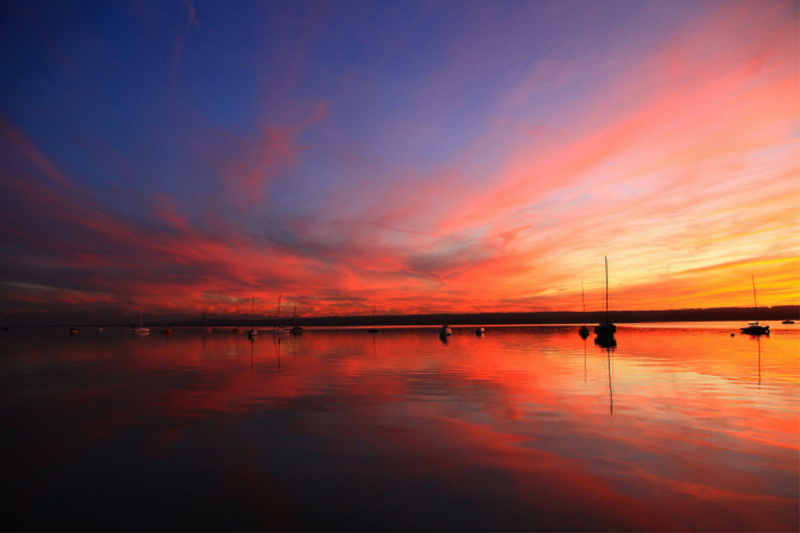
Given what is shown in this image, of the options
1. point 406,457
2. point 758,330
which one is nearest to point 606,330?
point 758,330

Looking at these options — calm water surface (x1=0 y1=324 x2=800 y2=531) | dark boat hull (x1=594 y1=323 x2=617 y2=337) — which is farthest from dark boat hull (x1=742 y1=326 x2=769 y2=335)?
calm water surface (x1=0 y1=324 x2=800 y2=531)

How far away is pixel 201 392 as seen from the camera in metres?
25.2

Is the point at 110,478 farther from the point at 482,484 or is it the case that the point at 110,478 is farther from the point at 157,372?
the point at 157,372

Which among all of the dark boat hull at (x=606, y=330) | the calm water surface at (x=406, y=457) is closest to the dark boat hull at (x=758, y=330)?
the dark boat hull at (x=606, y=330)

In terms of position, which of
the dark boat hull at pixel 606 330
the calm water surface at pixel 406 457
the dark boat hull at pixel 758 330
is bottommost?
the dark boat hull at pixel 758 330

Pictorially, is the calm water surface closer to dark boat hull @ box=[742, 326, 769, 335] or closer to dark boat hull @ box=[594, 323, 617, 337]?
dark boat hull @ box=[594, 323, 617, 337]

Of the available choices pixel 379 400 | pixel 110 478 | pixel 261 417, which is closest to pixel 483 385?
pixel 379 400

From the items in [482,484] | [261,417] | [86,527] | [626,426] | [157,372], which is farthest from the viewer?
[157,372]

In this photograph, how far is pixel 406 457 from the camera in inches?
508

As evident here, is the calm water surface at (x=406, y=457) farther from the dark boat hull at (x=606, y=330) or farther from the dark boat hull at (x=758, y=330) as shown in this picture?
the dark boat hull at (x=758, y=330)

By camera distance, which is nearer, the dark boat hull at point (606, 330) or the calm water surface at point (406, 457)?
the calm water surface at point (406, 457)

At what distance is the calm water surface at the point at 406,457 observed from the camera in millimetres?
9086

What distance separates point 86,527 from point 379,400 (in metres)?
15.1

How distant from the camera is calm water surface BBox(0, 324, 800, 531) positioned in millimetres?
9086
